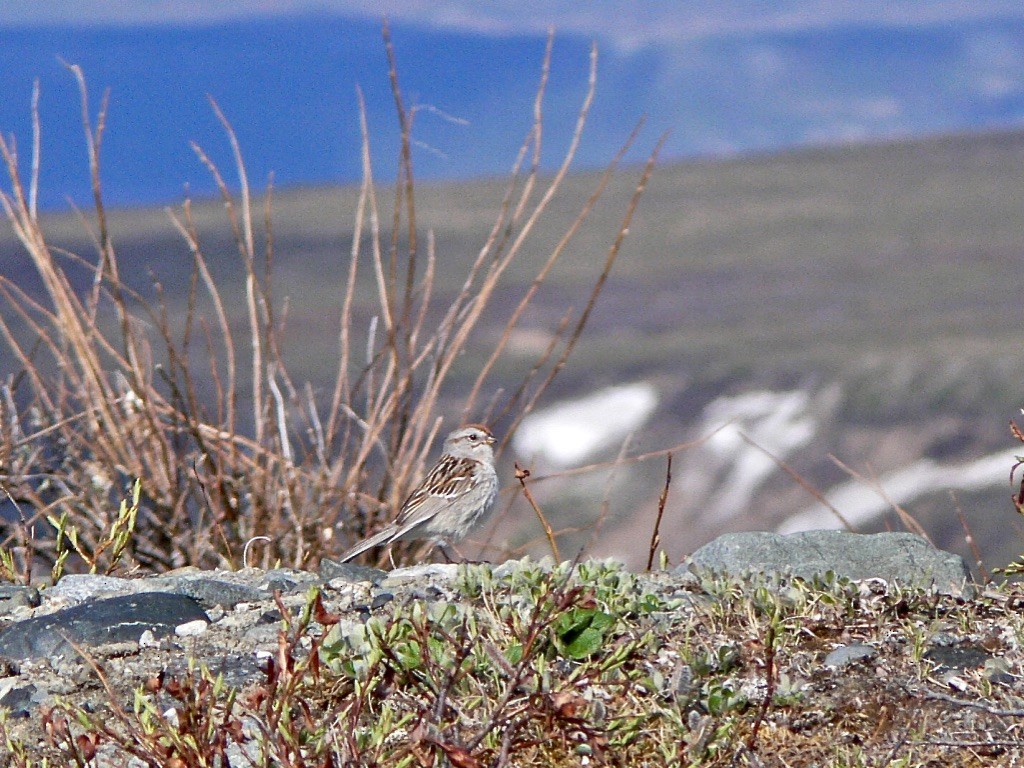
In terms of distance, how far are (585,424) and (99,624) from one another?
1987 cm

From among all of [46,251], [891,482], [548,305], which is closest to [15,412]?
[46,251]

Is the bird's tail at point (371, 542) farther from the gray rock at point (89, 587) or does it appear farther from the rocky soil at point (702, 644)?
the gray rock at point (89, 587)

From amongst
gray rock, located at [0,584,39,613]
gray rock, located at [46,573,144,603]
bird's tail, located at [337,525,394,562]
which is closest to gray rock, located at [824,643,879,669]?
gray rock, located at [46,573,144,603]

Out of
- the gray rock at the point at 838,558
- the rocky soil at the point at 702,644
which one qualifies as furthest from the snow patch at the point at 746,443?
the rocky soil at the point at 702,644

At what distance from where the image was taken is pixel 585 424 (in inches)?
940

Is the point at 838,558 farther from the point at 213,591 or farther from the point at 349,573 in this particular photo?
the point at 213,591

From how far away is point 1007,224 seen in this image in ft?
138

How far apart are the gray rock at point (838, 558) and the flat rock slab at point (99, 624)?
4.80 ft

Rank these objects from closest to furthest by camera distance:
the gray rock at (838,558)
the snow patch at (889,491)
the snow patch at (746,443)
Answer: the gray rock at (838,558)
the snow patch at (889,491)
the snow patch at (746,443)

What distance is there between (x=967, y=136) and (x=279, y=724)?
57.9 m

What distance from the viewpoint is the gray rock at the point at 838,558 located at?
14.3 ft

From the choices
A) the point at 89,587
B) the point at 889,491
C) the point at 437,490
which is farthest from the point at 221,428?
the point at 889,491

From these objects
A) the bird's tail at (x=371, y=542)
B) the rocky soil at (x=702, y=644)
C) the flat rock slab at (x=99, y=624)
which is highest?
the rocky soil at (x=702, y=644)

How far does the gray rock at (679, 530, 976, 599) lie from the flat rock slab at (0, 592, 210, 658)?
4.80ft
